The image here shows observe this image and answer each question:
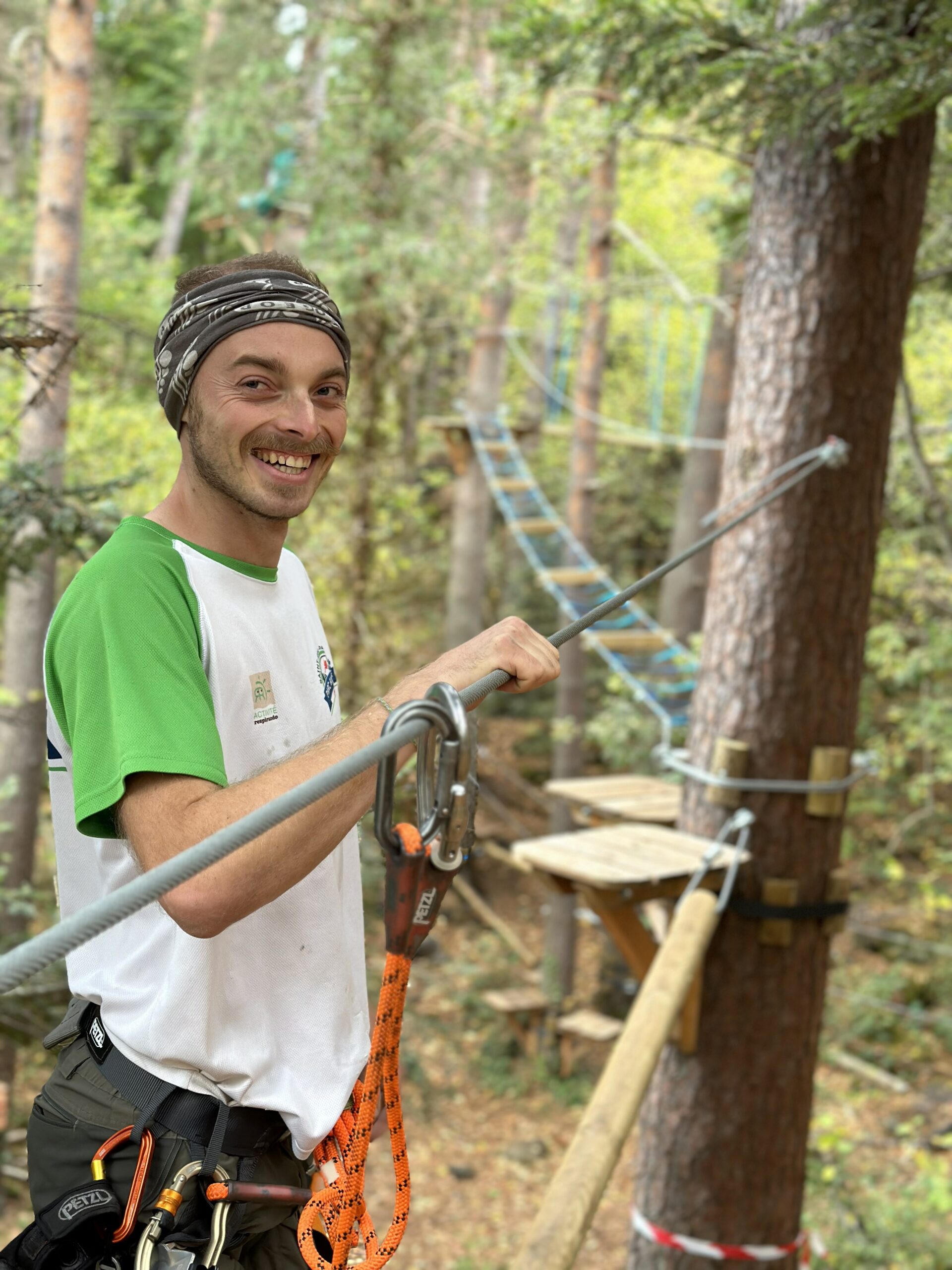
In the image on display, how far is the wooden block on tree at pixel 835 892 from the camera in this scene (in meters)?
3.24

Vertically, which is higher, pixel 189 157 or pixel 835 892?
pixel 189 157

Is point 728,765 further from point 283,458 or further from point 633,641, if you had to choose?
point 633,641

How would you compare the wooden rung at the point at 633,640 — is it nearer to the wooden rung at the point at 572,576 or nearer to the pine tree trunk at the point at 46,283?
the wooden rung at the point at 572,576

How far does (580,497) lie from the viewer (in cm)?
969

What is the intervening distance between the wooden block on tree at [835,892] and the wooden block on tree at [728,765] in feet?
1.06

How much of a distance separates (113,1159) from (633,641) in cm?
678

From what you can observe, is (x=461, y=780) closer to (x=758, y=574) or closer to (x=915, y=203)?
(x=758, y=574)

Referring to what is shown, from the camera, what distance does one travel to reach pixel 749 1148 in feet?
10.5

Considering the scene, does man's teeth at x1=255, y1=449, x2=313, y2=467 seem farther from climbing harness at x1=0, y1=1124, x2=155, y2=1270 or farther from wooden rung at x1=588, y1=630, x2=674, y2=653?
wooden rung at x1=588, y1=630, x2=674, y2=653

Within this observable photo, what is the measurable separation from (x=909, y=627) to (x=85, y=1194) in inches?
337

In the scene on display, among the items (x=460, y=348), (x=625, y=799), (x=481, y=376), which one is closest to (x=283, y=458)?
(x=625, y=799)

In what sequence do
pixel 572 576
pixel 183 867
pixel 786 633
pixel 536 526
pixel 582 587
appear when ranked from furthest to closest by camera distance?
pixel 536 526 < pixel 582 587 < pixel 572 576 < pixel 786 633 < pixel 183 867

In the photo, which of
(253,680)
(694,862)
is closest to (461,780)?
(253,680)

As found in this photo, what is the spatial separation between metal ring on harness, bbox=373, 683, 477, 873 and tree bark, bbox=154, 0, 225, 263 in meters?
10.2
